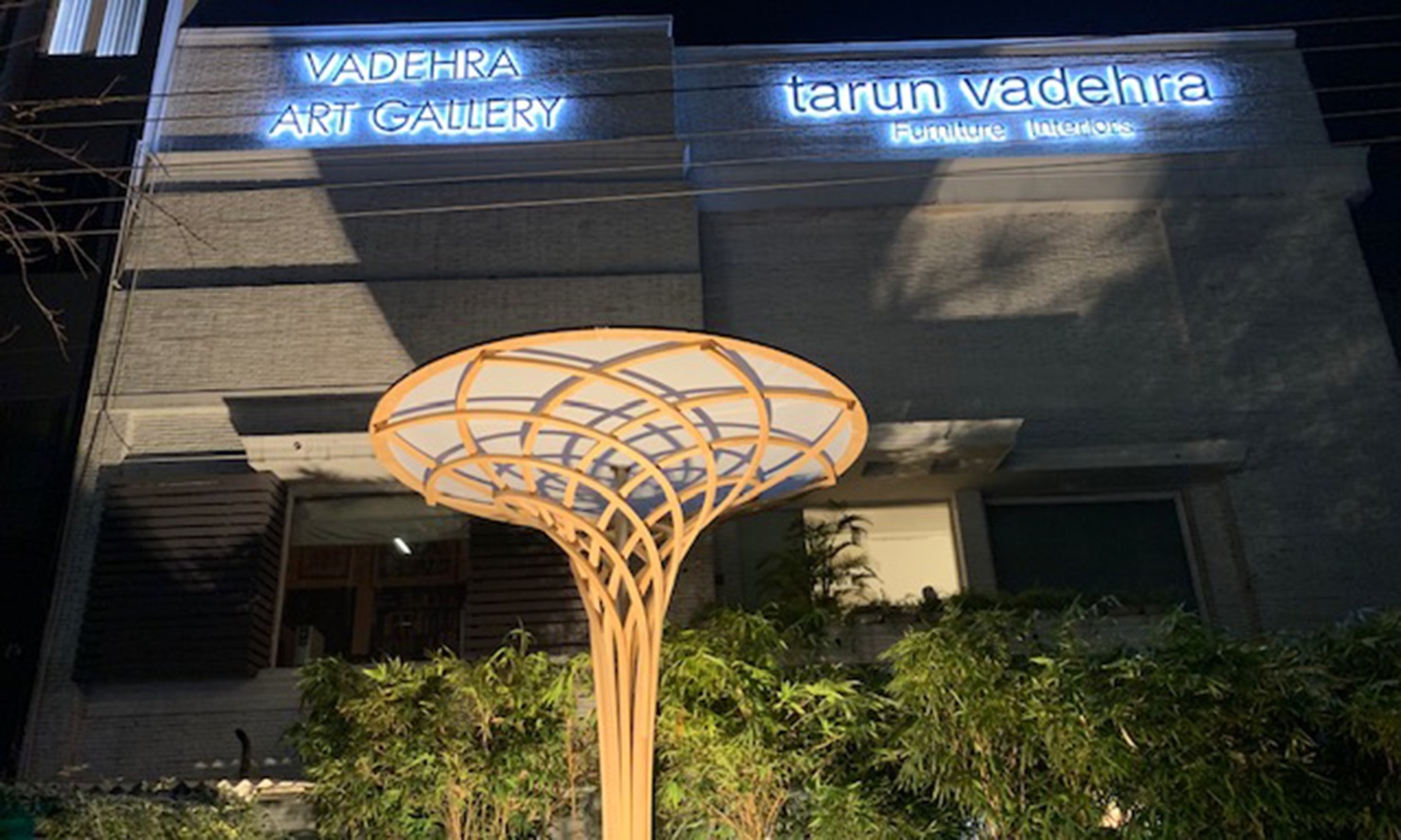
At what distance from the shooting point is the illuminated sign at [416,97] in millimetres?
11227

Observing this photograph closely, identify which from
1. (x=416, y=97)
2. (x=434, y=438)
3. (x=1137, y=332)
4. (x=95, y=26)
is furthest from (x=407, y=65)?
(x=1137, y=332)

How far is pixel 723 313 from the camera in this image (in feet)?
35.9

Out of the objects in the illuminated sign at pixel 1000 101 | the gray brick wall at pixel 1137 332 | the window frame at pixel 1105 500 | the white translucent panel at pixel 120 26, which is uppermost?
the illuminated sign at pixel 1000 101

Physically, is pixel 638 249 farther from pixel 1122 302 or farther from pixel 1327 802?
pixel 1327 802

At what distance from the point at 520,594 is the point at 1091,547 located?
510 centimetres

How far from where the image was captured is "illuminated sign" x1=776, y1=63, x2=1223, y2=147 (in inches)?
456

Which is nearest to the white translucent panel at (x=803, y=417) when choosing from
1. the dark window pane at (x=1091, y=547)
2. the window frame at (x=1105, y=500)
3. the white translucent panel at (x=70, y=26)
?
the window frame at (x=1105, y=500)

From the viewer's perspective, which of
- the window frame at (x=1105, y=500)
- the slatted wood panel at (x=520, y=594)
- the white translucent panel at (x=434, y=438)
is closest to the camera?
the white translucent panel at (x=434, y=438)

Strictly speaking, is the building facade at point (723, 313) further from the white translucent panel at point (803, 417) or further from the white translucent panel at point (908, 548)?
the white translucent panel at point (803, 417)

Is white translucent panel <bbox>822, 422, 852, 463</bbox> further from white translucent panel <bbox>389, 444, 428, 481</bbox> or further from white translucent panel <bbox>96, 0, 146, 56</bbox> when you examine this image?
white translucent panel <bbox>96, 0, 146, 56</bbox>

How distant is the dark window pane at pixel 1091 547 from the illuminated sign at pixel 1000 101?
380 cm

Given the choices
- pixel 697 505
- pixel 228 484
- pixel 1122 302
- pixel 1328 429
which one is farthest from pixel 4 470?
pixel 1328 429

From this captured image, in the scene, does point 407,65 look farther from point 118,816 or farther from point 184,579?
point 118,816

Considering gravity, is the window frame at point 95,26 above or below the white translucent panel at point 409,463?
above
